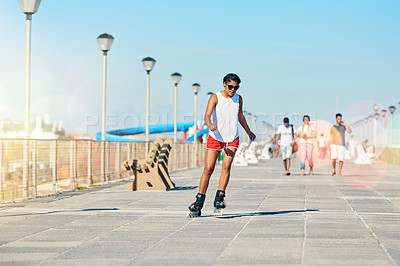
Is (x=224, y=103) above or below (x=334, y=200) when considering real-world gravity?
above

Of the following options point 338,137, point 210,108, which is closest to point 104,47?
point 338,137

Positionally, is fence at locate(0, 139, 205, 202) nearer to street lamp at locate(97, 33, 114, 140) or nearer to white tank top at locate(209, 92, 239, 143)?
street lamp at locate(97, 33, 114, 140)

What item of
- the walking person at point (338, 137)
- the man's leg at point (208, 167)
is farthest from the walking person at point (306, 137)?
the man's leg at point (208, 167)

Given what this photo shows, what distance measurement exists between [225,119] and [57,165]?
21.5 feet

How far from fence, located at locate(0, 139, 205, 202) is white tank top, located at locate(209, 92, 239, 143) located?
14.7 ft

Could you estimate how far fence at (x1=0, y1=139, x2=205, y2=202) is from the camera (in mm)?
12234

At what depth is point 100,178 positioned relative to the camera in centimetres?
1770

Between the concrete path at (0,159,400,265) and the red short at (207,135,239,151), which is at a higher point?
the red short at (207,135,239,151)

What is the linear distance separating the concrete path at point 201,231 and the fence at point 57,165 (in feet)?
2.49

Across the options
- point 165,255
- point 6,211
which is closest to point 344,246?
point 165,255

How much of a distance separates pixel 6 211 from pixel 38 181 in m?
3.32

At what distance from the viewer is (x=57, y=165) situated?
14.7 m

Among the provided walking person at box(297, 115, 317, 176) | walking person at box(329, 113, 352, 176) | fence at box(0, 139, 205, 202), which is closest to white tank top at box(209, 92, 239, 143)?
fence at box(0, 139, 205, 202)

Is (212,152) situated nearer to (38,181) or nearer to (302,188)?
(38,181)
